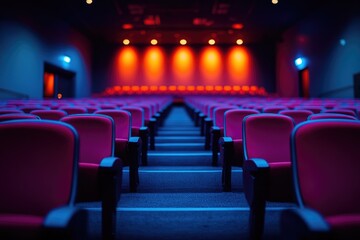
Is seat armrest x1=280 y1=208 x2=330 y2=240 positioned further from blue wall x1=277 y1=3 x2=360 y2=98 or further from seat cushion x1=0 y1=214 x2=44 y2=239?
blue wall x1=277 y1=3 x2=360 y2=98

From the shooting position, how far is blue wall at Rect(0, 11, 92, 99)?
682cm

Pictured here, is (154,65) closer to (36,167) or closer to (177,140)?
(177,140)

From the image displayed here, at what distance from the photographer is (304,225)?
2.59 ft

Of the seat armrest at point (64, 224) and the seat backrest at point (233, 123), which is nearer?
the seat armrest at point (64, 224)

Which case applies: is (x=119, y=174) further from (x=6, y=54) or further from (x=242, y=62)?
(x=242, y=62)

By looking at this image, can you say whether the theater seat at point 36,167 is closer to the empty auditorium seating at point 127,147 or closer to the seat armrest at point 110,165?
the seat armrest at point 110,165

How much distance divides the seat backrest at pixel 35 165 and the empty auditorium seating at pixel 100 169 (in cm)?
20

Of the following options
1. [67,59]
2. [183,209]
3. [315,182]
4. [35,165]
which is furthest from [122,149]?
[67,59]

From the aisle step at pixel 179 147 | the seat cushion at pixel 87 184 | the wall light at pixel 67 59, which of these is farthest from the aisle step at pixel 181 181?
the wall light at pixel 67 59

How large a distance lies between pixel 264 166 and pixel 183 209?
0.50m

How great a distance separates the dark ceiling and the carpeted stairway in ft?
21.1

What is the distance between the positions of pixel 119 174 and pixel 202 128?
2.36 metres

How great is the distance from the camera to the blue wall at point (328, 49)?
7219mm

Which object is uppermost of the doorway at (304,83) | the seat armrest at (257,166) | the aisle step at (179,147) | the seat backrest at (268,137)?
the doorway at (304,83)
